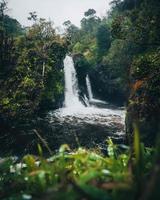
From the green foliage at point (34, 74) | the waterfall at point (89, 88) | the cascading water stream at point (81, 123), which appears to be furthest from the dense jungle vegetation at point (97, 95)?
the cascading water stream at point (81, 123)

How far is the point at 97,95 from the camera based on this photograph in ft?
112

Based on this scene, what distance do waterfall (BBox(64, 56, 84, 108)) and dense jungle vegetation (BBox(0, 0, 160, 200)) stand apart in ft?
2.43

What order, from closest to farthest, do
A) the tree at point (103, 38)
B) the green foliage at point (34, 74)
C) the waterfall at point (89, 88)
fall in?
the green foliage at point (34, 74), the waterfall at point (89, 88), the tree at point (103, 38)

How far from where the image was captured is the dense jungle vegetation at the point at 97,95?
166cm

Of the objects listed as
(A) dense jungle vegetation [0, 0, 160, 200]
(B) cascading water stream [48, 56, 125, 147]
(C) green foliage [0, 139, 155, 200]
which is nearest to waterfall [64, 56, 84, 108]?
(B) cascading water stream [48, 56, 125, 147]

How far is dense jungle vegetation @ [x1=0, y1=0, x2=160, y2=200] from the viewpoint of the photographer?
65.3 inches

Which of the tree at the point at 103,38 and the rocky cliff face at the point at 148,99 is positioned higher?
the tree at the point at 103,38

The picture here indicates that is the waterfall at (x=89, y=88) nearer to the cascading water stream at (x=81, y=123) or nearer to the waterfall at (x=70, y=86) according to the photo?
the cascading water stream at (x=81, y=123)

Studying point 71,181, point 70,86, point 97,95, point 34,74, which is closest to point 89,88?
point 97,95

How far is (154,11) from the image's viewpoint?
21.9 metres

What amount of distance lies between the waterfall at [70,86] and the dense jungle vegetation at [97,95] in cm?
74

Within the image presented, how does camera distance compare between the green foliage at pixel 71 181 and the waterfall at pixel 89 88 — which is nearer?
the green foliage at pixel 71 181

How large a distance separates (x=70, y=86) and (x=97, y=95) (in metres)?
3.88

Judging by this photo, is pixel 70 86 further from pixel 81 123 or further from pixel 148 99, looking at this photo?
pixel 148 99
